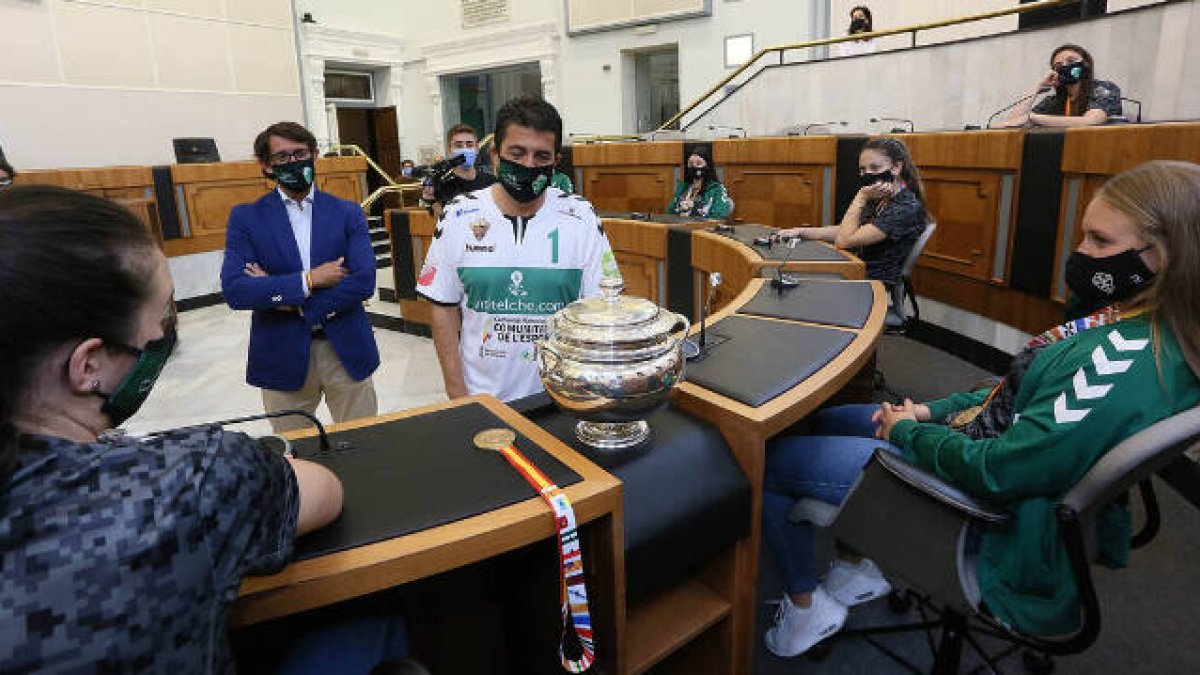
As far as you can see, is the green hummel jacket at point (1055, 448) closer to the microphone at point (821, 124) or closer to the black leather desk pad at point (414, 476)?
the black leather desk pad at point (414, 476)

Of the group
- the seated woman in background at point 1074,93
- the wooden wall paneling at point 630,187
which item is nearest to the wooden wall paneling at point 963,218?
the seated woman in background at point 1074,93

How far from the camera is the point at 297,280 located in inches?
81.9

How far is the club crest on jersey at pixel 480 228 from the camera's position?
175 centimetres

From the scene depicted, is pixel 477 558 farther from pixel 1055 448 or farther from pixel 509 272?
pixel 509 272

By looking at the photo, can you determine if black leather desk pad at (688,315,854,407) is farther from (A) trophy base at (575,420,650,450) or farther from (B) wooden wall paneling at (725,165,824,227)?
(B) wooden wall paneling at (725,165,824,227)

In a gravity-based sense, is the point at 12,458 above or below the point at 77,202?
below

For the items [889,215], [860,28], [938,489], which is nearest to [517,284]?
[938,489]

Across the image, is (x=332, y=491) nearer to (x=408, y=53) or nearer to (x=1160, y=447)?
(x=1160, y=447)

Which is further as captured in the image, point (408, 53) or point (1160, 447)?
point (408, 53)

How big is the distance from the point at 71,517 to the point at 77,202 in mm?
309

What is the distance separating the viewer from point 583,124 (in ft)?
38.1

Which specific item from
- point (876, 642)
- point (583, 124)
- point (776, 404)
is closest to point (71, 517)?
point (776, 404)

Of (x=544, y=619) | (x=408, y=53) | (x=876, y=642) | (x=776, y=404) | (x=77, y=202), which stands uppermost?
(x=408, y=53)

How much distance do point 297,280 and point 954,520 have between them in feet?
6.19
